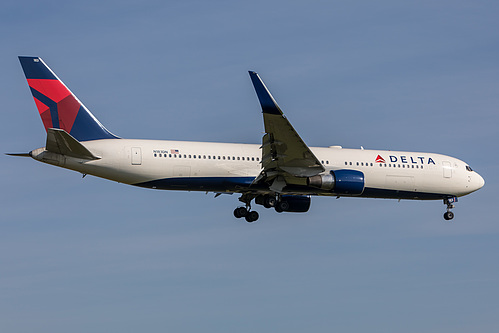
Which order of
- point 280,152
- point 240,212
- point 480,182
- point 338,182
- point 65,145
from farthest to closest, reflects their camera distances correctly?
point 480,182 → point 240,212 → point 338,182 → point 280,152 → point 65,145

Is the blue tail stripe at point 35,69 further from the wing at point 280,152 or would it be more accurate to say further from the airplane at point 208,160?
the wing at point 280,152

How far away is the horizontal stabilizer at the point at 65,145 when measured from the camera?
35.2 meters

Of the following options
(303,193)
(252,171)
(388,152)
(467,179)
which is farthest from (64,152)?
(467,179)

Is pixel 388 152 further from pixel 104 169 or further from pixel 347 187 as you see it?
pixel 104 169

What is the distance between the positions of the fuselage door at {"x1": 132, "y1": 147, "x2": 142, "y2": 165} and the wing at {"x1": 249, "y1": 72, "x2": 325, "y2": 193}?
578 centimetres

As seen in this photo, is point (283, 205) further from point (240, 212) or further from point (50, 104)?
point (50, 104)

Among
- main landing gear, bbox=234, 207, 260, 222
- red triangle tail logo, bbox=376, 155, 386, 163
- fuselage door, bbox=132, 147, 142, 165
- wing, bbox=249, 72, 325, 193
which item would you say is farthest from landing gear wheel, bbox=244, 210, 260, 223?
fuselage door, bbox=132, 147, 142, 165

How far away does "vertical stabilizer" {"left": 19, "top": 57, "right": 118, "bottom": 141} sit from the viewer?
38.0m

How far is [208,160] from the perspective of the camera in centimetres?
3884

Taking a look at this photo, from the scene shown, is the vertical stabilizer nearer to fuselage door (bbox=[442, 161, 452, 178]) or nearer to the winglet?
the winglet

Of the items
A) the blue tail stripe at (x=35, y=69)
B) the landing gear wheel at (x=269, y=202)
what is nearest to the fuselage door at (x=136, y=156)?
the blue tail stripe at (x=35, y=69)

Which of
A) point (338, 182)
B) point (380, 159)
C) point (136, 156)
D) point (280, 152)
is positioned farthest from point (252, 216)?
point (136, 156)

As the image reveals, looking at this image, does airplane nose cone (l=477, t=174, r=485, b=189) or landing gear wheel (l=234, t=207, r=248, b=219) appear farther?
airplane nose cone (l=477, t=174, r=485, b=189)

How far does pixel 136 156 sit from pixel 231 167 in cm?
478
